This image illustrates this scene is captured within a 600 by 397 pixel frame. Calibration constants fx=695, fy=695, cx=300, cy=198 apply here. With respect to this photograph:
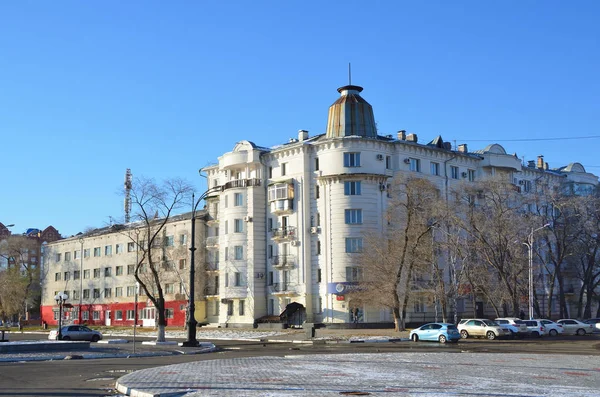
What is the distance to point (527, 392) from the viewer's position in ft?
48.2

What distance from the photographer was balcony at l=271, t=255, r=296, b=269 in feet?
217

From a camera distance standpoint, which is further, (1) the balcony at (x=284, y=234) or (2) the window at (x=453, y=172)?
(2) the window at (x=453, y=172)

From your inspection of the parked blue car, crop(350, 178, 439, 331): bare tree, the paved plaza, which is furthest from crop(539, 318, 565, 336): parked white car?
the paved plaza

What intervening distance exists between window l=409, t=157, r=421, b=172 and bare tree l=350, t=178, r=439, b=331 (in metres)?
8.44

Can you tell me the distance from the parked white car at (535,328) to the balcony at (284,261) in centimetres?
2369

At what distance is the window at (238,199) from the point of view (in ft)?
230

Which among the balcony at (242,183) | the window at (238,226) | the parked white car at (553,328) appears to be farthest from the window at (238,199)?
the parked white car at (553,328)

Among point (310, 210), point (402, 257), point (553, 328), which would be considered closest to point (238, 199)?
point (310, 210)

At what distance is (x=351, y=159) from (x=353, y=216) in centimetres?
525

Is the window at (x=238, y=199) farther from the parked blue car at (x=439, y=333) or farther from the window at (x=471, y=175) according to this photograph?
the parked blue car at (x=439, y=333)

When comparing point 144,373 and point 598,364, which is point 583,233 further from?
point 144,373

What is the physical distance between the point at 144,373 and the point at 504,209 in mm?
42457

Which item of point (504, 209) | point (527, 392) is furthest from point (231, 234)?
point (527, 392)

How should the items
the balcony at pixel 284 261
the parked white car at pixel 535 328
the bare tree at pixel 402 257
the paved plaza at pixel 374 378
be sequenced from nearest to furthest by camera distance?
the paved plaza at pixel 374 378 → the parked white car at pixel 535 328 → the bare tree at pixel 402 257 → the balcony at pixel 284 261
